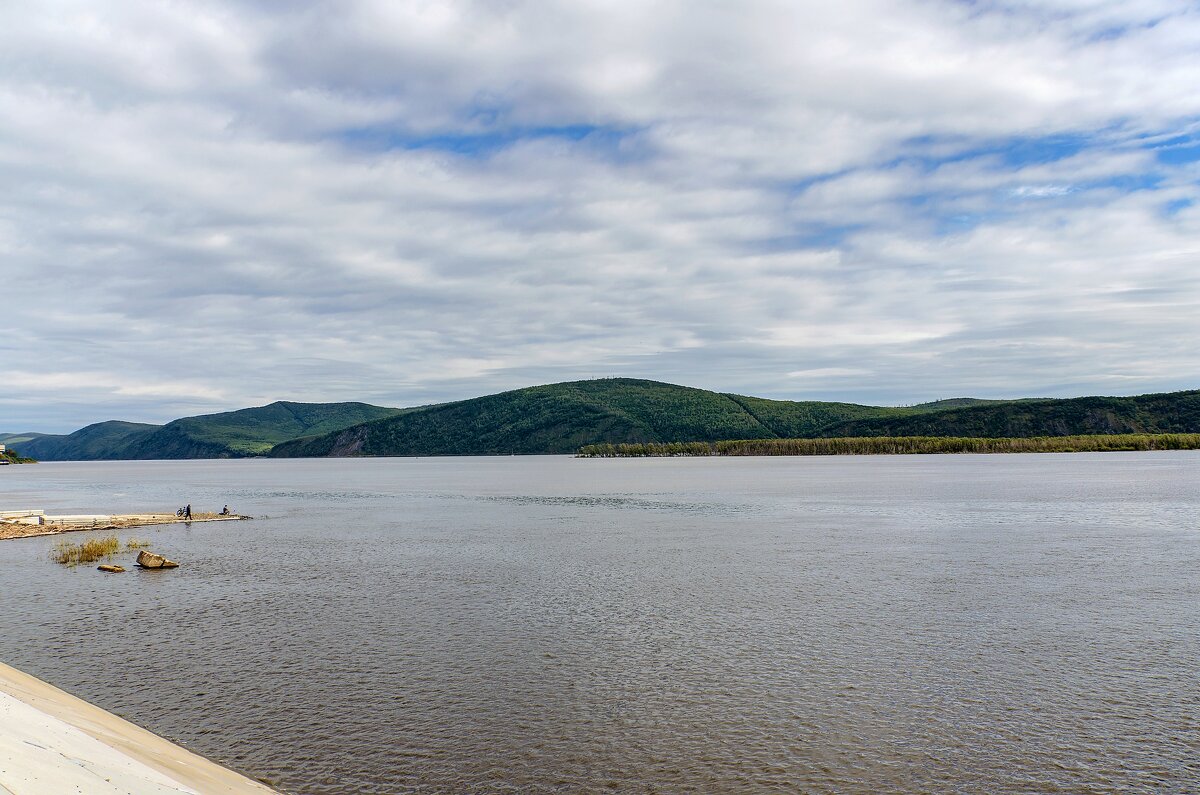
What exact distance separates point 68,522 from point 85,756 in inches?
2619

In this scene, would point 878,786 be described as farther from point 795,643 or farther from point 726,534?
point 726,534

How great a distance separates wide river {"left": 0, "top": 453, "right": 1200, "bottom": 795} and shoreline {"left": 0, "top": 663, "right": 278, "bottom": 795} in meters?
1.44

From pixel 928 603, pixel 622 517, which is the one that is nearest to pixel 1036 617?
pixel 928 603

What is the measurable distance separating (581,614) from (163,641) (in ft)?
46.2

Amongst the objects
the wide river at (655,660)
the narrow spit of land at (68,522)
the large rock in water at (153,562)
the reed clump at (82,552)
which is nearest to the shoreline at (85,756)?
the wide river at (655,660)

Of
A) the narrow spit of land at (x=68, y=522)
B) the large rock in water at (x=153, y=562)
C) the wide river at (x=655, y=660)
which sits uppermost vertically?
the narrow spit of land at (x=68, y=522)

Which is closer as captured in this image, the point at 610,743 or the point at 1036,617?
the point at 610,743

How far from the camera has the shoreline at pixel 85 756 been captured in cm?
1019

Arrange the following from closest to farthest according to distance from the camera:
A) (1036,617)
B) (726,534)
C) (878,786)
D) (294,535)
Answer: (878,786), (1036,617), (726,534), (294,535)

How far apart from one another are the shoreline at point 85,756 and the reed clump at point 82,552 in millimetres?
33263

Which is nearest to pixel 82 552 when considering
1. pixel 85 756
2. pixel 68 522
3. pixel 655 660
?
pixel 68 522

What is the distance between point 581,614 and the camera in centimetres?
2998

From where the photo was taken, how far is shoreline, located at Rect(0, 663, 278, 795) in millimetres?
10188

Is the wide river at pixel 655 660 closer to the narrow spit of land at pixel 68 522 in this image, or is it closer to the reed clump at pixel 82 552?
the reed clump at pixel 82 552
